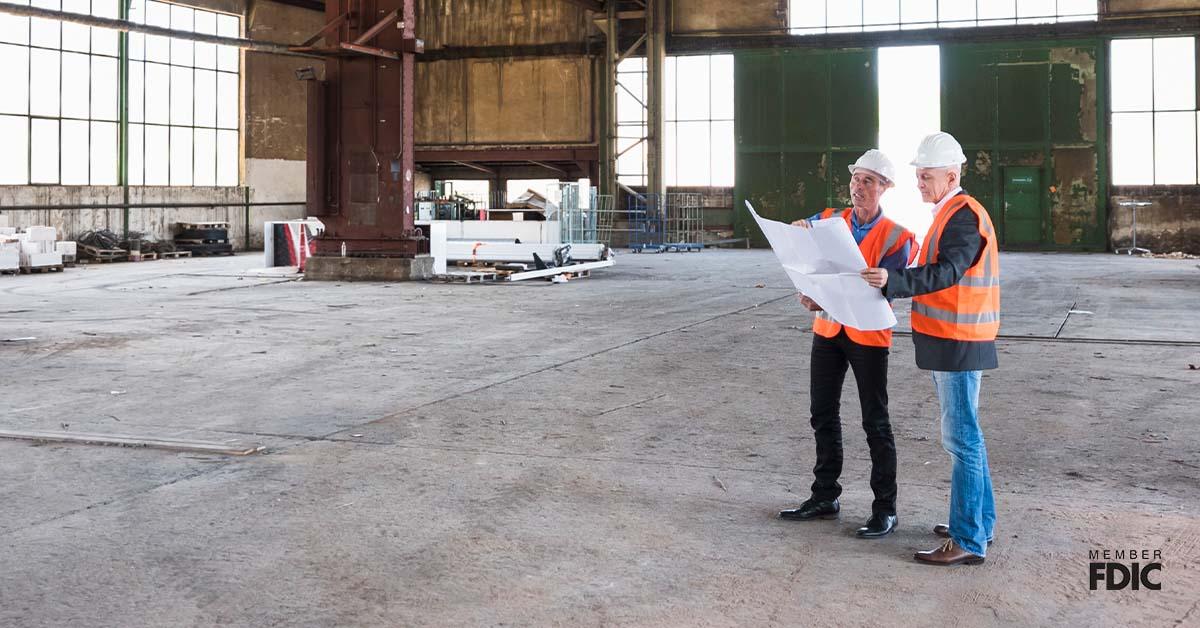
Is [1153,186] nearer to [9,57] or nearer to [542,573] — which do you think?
[9,57]

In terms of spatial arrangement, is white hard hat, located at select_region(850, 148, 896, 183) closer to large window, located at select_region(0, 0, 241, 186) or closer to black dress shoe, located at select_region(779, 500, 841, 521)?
black dress shoe, located at select_region(779, 500, 841, 521)

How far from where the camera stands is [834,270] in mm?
4738

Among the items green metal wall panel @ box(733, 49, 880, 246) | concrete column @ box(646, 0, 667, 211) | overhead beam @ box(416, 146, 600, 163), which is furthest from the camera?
overhead beam @ box(416, 146, 600, 163)

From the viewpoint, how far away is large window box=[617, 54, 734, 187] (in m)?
36.3

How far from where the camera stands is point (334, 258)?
22203mm

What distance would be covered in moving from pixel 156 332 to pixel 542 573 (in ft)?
32.9

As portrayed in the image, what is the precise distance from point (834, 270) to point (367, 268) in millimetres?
18147

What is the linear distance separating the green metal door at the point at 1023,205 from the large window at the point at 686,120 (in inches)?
329

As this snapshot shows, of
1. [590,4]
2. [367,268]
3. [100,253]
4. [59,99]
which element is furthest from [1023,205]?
[59,99]

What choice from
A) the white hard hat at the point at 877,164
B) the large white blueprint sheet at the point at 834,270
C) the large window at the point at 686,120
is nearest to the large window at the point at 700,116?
the large window at the point at 686,120

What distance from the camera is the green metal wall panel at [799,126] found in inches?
1382

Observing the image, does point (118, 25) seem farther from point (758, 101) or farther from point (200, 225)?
point (758, 101)

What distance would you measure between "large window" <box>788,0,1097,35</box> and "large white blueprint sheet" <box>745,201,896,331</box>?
104 feet

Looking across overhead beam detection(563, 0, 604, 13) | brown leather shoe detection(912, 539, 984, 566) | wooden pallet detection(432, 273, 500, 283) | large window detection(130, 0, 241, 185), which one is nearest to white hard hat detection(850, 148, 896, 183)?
brown leather shoe detection(912, 539, 984, 566)
